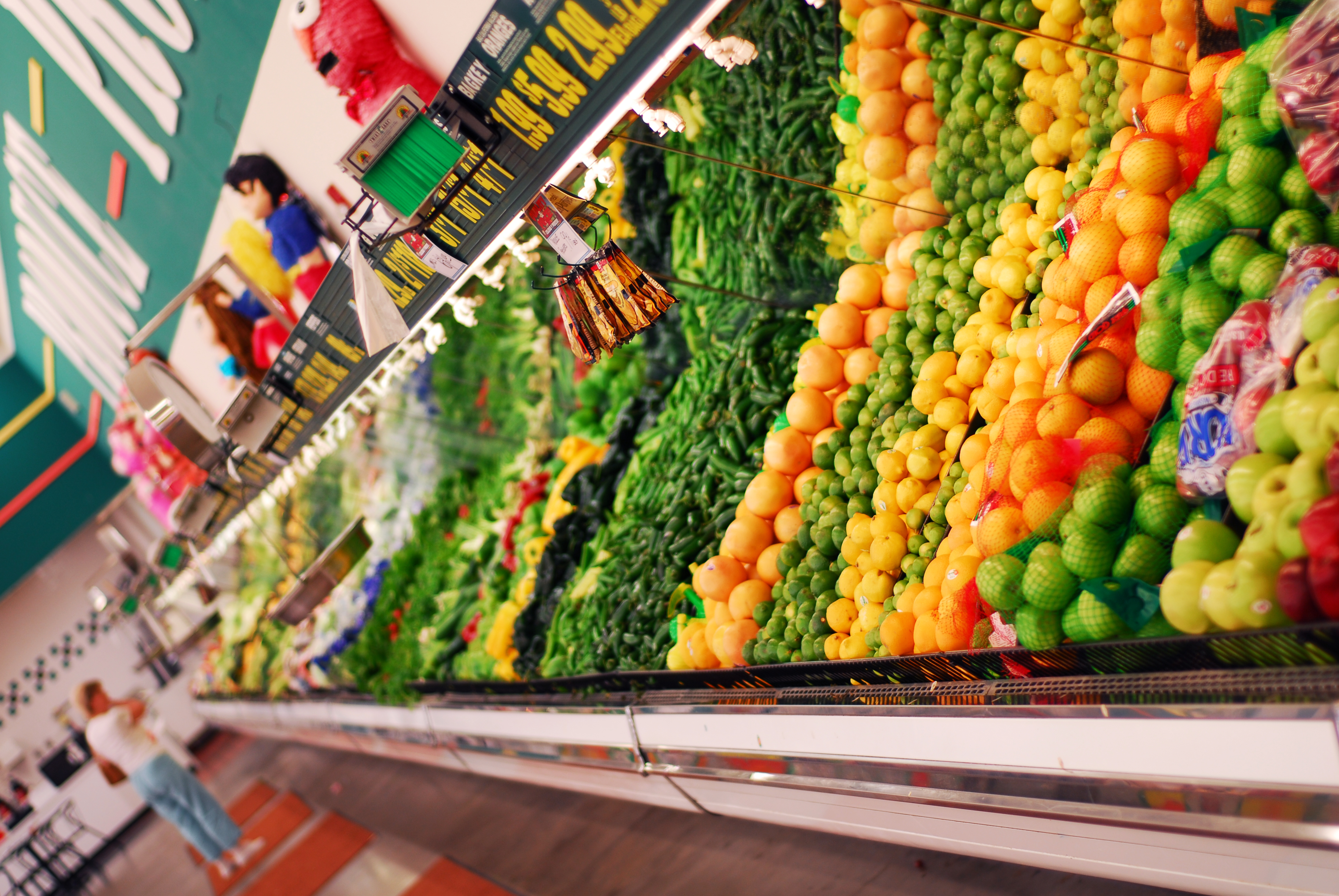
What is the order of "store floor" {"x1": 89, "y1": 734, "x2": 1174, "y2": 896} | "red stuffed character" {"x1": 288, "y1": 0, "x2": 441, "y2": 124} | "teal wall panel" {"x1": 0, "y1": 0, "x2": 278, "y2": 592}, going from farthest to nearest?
"teal wall panel" {"x1": 0, "y1": 0, "x2": 278, "y2": 592}, "red stuffed character" {"x1": 288, "y1": 0, "x2": 441, "y2": 124}, "store floor" {"x1": 89, "y1": 734, "x2": 1174, "y2": 896}

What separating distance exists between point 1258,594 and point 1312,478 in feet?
0.50

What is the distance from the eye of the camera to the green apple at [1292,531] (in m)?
1.11

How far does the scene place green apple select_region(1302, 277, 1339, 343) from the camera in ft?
3.90

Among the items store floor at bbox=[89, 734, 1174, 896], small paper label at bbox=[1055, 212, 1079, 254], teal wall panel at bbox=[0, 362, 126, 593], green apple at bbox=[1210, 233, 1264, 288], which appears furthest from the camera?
teal wall panel at bbox=[0, 362, 126, 593]

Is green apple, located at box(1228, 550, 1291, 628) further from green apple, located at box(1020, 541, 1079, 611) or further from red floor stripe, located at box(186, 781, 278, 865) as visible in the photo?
red floor stripe, located at box(186, 781, 278, 865)

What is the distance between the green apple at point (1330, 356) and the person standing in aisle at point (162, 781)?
21.3 feet

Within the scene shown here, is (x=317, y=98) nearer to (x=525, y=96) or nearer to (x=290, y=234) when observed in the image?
(x=290, y=234)

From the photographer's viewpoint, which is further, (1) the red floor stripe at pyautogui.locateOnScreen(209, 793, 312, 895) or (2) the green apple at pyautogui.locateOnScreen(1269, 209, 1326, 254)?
(1) the red floor stripe at pyautogui.locateOnScreen(209, 793, 312, 895)

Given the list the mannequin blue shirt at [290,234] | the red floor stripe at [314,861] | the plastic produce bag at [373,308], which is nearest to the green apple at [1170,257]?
the plastic produce bag at [373,308]

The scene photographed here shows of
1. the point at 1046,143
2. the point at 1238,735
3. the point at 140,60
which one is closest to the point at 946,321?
the point at 1046,143

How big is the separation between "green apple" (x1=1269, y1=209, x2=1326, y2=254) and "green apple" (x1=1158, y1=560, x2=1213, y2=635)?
535 mm

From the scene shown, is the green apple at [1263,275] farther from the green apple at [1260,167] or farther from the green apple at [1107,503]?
the green apple at [1107,503]

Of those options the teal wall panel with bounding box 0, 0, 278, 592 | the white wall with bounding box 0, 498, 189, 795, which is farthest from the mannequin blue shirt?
the white wall with bounding box 0, 498, 189, 795

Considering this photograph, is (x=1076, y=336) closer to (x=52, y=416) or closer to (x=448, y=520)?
(x=448, y=520)
